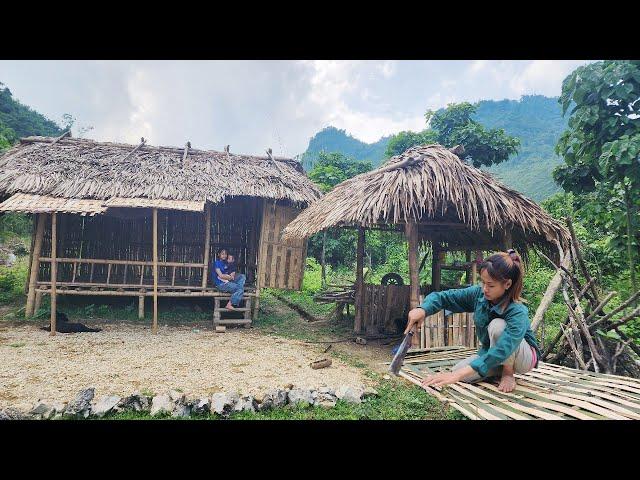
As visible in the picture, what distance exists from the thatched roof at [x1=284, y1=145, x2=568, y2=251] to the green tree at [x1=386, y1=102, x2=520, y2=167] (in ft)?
19.6

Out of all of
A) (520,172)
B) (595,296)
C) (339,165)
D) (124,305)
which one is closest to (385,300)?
(595,296)

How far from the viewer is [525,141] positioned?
103 feet

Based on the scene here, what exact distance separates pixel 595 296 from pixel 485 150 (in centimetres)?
856

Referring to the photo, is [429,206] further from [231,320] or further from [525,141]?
[525,141]

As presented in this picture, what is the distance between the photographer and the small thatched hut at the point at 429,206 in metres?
5.91

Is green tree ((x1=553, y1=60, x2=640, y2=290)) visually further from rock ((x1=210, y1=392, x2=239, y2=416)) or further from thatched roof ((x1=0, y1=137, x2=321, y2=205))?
rock ((x1=210, y1=392, x2=239, y2=416))

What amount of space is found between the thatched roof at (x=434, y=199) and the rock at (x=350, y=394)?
2499 millimetres

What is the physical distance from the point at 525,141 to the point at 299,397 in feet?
111

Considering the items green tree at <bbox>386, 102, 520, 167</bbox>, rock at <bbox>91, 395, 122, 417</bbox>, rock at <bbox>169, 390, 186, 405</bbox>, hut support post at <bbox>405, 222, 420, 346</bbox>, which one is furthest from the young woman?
Result: green tree at <bbox>386, 102, 520, 167</bbox>

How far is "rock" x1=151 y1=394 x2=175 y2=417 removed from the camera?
3.65 meters

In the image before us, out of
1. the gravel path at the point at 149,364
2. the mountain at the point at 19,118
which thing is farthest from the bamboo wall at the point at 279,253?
the mountain at the point at 19,118
